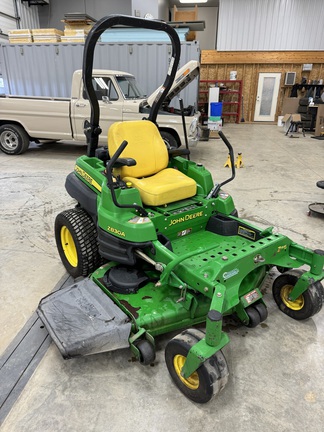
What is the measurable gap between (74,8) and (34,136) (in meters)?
9.88

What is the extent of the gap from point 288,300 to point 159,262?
113 cm

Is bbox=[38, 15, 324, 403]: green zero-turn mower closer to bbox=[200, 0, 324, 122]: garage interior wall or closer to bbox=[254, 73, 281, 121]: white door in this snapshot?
bbox=[200, 0, 324, 122]: garage interior wall

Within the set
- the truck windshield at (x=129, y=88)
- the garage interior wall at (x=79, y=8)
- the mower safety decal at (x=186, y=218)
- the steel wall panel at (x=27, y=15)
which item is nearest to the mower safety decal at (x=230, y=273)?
the mower safety decal at (x=186, y=218)

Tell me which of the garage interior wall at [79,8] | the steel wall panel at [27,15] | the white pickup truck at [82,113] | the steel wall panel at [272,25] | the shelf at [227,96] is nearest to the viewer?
the white pickup truck at [82,113]

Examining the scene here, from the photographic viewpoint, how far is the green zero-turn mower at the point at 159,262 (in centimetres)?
189

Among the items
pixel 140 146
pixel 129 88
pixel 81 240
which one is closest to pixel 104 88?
pixel 129 88

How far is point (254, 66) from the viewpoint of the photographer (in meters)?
14.4

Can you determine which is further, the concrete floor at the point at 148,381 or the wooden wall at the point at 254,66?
the wooden wall at the point at 254,66

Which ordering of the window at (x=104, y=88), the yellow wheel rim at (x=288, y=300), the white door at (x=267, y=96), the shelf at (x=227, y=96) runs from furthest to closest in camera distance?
1. the white door at (x=267, y=96)
2. the shelf at (x=227, y=96)
3. the window at (x=104, y=88)
4. the yellow wheel rim at (x=288, y=300)

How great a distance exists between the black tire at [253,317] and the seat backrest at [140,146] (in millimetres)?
1438

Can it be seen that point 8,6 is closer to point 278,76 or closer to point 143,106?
point 143,106

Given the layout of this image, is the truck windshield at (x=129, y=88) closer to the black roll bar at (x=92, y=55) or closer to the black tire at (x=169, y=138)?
the black tire at (x=169, y=138)

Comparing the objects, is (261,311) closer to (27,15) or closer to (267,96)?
(267,96)

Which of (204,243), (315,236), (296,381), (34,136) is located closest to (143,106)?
(34,136)
